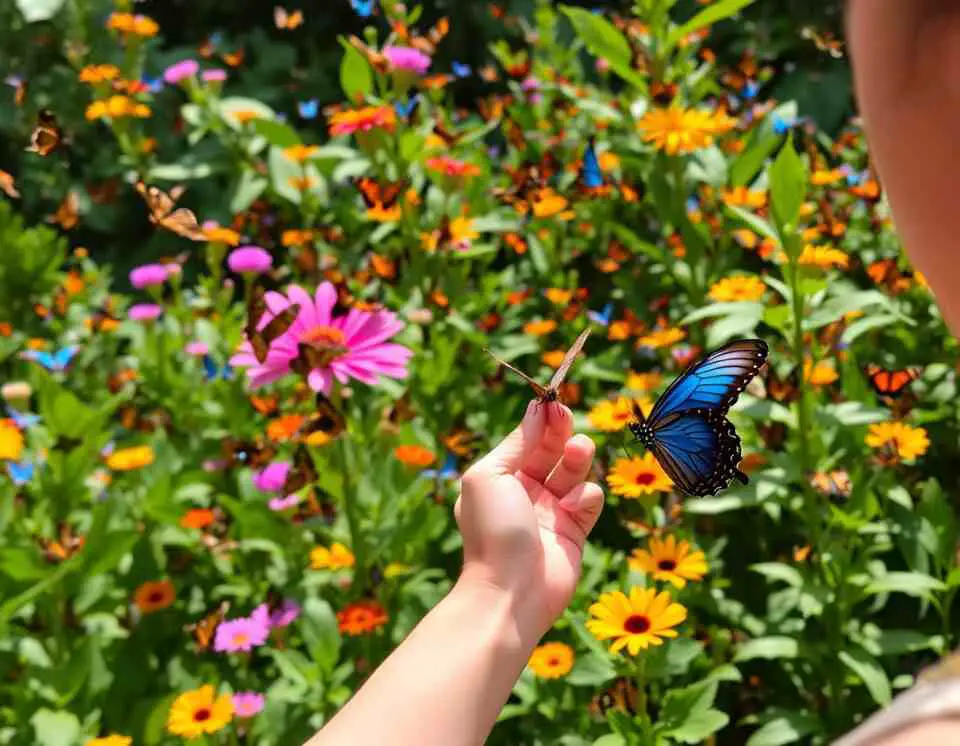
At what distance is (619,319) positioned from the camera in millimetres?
2004

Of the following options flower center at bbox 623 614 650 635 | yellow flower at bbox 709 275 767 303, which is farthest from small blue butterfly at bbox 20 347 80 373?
flower center at bbox 623 614 650 635

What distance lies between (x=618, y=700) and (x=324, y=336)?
0.45 meters

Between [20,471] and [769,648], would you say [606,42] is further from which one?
[20,471]

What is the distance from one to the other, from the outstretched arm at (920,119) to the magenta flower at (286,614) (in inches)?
40.4

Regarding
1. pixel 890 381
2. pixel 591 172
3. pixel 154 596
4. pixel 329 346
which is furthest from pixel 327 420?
pixel 591 172

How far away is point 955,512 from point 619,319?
26.6 inches

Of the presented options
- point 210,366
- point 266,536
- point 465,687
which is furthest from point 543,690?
point 210,366

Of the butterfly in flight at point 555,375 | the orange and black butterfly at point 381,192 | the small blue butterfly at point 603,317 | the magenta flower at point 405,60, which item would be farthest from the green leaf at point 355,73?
the butterfly in flight at point 555,375

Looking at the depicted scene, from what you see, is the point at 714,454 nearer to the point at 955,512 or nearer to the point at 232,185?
the point at 955,512

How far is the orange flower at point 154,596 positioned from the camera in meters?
1.43

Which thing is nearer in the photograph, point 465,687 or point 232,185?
point 465,687

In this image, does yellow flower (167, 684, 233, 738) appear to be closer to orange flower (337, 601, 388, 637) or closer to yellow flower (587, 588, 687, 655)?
orange flower (337, 601, 388, 637)

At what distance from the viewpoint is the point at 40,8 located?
309 centimetres

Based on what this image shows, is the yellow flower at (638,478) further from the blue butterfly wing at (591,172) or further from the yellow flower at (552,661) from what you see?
the blue butterfly wing at (591,172)
